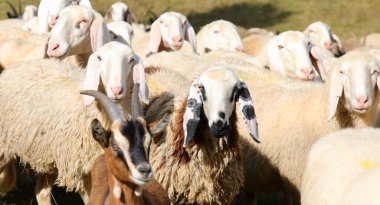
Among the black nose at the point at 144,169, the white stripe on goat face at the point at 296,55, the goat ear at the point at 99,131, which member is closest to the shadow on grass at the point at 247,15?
Result: the white stripe on goat face at the point at 296,55

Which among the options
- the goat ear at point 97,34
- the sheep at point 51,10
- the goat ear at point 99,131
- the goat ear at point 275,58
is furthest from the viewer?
the goat ear at point 275,58

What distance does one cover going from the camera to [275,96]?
7820 mm

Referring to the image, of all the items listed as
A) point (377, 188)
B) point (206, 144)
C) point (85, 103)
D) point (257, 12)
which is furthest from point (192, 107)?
point (257, 12)

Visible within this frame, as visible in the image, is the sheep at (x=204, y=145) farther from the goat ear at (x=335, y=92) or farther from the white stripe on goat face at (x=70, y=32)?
the white stripe on goat face at (x=70, y=32)

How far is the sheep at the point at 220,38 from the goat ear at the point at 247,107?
5.01 m

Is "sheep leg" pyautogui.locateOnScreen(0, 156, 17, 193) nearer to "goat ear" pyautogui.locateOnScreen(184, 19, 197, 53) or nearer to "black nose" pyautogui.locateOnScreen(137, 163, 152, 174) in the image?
"black nose" pyautogui.locateOnScreen(137, 163, 152, 174)

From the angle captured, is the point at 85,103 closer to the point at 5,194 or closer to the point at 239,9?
the point at 5,194

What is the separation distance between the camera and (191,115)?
633 centimetres

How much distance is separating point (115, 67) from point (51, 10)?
2.92m

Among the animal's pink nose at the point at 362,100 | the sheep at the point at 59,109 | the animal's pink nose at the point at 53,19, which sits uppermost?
the animal's pink nose at the point at 362,100

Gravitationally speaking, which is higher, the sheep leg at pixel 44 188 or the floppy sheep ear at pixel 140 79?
the floppy sheep ear at pixel 140 79

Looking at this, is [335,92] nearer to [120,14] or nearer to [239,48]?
[239,48]

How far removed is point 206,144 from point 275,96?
149 centimetres

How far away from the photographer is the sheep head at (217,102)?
6254 millimetres
